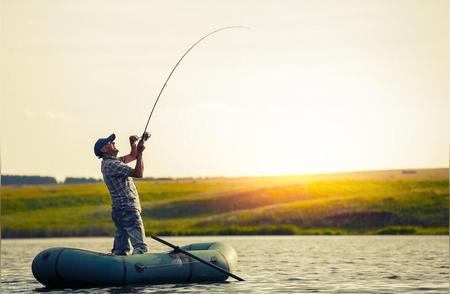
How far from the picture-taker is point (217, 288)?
20.5m

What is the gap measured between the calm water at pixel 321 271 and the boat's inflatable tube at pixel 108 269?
21cm

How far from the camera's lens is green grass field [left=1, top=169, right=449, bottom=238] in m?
56.1

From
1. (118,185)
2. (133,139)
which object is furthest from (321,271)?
(133,139)

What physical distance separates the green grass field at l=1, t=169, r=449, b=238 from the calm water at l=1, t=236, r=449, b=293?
17632 millimetres

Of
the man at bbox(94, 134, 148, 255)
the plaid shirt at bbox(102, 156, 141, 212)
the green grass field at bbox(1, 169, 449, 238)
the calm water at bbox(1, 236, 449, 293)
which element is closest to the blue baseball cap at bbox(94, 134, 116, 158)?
the man at bbox(94, 134, 148, 255)

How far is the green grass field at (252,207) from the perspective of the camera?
184ft

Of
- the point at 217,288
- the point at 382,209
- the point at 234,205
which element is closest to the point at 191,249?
the point at 217,288

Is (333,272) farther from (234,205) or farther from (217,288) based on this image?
(234,205)

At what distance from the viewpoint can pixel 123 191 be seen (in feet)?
67.3

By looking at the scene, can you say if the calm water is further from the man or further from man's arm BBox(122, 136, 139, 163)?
man's arm BBox(122, 136, 139, 163)

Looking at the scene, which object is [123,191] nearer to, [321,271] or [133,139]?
[133,139]

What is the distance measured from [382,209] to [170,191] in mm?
21126

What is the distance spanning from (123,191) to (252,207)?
1750 inches

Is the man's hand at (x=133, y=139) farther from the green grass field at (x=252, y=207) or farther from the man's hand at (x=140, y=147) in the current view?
the green grass field at (x=252, y=207)
